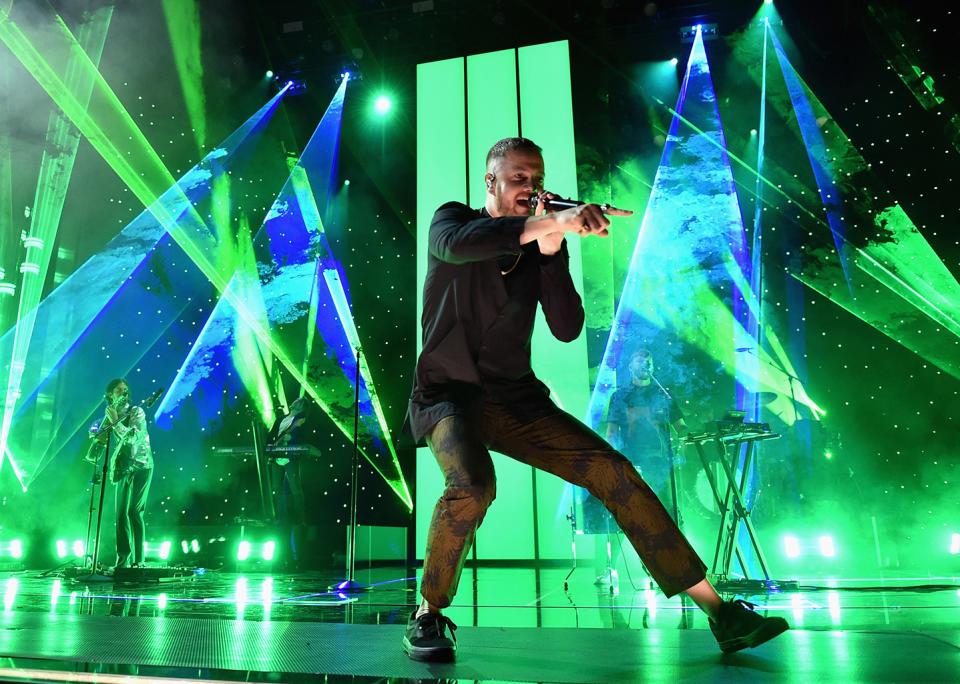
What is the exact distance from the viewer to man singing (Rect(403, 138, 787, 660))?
1.41 meters

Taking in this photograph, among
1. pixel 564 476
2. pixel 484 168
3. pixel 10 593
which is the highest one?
pixel 484 168

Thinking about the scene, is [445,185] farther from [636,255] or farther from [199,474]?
[199,474]

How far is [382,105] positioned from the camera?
695 centimetres

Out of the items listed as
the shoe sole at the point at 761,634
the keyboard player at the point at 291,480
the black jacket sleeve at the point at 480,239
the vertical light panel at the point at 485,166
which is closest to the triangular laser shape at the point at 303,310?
the keyboard player at the point at 291,480

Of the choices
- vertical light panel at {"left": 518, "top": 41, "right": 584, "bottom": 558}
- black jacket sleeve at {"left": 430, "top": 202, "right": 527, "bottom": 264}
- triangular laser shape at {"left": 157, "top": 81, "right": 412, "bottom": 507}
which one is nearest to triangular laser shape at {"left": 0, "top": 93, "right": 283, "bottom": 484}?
triangular laser shape at {"left": 157, "top": 81, "right": 412, "bottom": 507}

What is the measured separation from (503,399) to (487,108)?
5.02 m

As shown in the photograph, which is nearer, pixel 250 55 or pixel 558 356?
pixel 558 356

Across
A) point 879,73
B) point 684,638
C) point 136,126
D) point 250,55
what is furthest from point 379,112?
point 684,638

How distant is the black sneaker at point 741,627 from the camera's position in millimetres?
1367

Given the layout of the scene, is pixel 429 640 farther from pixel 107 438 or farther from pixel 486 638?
pixel 107 438

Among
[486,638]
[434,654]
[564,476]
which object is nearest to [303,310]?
[486,638]

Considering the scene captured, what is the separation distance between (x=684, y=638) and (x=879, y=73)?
5.76 m

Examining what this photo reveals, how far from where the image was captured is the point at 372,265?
6691 mm

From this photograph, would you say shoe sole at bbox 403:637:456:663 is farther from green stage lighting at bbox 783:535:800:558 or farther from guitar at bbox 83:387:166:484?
green stage lighting at bbox 783:535:800:558
